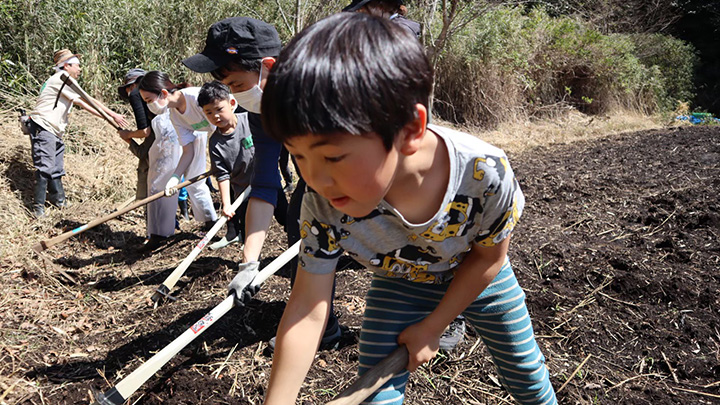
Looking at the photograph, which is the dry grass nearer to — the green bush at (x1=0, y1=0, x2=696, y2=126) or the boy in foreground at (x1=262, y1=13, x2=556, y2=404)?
the green bush at (x1=0, y1=0, x2=696, y2=126)

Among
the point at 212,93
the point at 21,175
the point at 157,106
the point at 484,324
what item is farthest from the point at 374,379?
the point at 21,175

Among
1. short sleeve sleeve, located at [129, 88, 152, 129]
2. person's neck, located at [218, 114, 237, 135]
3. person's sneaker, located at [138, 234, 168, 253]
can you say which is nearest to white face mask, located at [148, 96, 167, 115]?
short sleeve sleeve, located at [129, 88, 152, 129]

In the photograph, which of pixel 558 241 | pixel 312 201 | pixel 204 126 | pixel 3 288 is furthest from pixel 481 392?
pixel 3 288

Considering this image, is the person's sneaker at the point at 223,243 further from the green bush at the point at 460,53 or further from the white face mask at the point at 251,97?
the green bush at the point at 460,53

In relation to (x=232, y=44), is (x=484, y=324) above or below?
below

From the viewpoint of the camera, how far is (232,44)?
7.75 feet

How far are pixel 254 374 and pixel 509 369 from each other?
1.44 m

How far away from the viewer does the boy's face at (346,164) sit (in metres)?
1.05

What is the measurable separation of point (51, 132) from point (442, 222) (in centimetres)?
584

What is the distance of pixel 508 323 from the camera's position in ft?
5.43

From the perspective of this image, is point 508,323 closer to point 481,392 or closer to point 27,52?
point 481,392

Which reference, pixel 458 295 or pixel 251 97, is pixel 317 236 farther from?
pixel 251 97

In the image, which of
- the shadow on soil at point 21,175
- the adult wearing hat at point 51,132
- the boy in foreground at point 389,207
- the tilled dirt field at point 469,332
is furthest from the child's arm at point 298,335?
the shadow on soil at point 21,175

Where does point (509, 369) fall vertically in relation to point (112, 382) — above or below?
above
